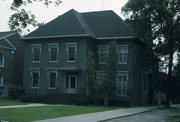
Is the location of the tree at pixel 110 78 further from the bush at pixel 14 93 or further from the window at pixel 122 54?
the bush at pixel 14 93

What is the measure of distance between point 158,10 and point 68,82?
13057mm

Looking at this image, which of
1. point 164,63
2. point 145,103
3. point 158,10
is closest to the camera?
point 158,10

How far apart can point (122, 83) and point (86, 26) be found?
8.21 meters

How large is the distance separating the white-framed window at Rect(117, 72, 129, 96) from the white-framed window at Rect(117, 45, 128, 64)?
1439 millimetres

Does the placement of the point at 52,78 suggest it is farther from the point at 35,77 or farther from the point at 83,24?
the point at 83,24

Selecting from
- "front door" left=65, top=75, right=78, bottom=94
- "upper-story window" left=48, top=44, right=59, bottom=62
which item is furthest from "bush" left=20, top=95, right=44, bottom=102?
"upper-story window" left=48, top=44, right=59, bottom=62

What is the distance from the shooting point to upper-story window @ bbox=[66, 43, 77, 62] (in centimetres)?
3803

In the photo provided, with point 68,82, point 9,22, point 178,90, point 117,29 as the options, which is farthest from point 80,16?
point 9,22

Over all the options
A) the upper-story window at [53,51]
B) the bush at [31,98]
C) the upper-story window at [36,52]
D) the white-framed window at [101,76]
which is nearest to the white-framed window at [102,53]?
the white-framed window at [101,76]

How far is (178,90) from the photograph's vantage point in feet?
121

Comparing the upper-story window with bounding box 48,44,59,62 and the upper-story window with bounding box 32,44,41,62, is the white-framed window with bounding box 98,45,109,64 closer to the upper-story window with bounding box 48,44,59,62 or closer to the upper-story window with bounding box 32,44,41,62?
the upper-story window with bounding box 48,44,59,62

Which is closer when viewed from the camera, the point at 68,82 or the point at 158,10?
the point at 158,10

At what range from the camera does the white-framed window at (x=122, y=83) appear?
36438 mm

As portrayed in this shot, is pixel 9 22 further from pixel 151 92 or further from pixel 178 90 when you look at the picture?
pixel 151 92
